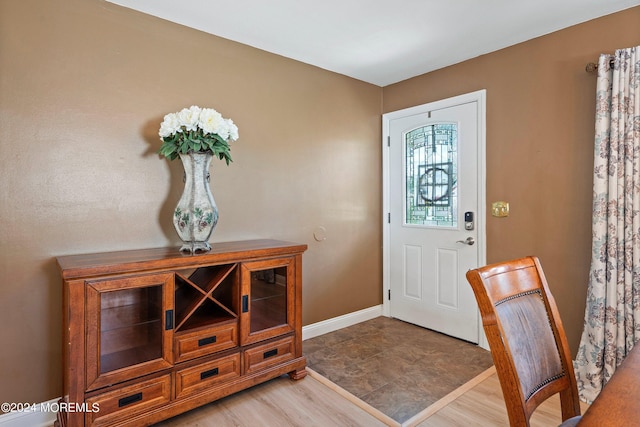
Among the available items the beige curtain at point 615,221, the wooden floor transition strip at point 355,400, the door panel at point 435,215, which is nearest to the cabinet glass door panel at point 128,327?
the wooden floor transition strip at point 355,400

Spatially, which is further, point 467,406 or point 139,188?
point 139,188

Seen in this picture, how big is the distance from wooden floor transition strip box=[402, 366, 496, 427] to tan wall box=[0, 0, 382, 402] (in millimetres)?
1301

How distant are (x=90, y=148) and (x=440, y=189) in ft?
8.92

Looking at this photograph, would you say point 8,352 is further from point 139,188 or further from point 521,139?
point 521,139

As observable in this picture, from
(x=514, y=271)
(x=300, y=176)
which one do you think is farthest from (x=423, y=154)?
(x=514, y=271)

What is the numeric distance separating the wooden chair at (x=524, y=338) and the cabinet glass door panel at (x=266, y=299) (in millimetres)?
1513

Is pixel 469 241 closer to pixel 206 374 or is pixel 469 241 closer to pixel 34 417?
pixel 206 374

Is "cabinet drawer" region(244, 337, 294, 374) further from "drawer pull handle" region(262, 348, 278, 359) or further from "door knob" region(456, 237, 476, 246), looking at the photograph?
"door knob" region(456, 237, 476, 246)

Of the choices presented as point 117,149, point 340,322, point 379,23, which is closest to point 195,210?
point 117,149

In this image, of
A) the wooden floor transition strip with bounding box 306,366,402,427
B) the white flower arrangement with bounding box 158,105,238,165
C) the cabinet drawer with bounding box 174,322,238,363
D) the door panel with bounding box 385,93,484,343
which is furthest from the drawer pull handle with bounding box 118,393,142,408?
the door panel with bounding box 385,93,484,343

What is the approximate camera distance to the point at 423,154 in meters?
3.32

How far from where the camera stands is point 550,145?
251 centimetres

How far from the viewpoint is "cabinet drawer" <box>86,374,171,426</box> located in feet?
5.52

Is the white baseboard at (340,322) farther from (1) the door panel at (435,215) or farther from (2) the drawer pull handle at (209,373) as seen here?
(2) the drawer pull handle at (209,373)
